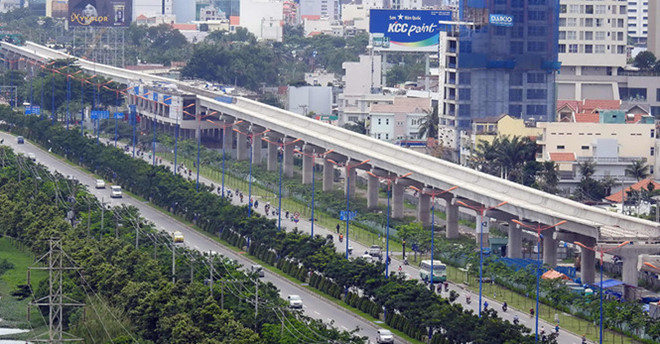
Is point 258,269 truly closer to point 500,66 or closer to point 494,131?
point 494,131

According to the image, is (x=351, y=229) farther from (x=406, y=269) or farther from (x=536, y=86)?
(x=536, y=86)

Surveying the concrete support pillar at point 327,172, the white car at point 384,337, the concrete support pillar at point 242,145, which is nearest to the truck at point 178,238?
the concrete support pillar at point 327,172

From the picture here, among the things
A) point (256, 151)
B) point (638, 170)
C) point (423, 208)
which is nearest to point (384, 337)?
point (423, 208)

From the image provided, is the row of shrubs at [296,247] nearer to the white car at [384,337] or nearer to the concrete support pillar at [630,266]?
the white car at [384,337]

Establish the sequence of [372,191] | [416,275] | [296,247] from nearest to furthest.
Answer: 1. [416,275]
2. [296,247]
3. [372,191]

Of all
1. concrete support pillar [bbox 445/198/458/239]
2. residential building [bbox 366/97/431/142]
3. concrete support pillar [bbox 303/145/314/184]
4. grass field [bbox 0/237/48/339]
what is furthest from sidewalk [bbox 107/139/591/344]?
residential building [bbox 366/97/431/142]

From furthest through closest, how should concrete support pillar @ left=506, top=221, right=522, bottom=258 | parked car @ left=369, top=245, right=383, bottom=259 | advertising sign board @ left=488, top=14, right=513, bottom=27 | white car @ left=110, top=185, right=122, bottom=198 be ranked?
advertising sign board @ left=488, top=14, right=513, bottom=27, white car @ left=110, top=185, right=122, bottom=198, concrete support pillar @ left=506, top=221, right=522, bottom=258, parked car @ left=369, top=245, right=383, bottom=259

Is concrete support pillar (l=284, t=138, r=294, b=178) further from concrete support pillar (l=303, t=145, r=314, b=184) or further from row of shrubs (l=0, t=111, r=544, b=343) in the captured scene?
row of shrubs (l=0, t=111, r=544, b=343)

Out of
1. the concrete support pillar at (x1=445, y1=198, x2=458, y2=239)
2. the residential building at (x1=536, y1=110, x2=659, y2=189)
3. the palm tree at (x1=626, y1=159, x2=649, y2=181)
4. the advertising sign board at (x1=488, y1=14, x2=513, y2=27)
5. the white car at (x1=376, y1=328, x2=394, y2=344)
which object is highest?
the advertising sign board at (x1=488, y1=14, x2=513, y2=27)
